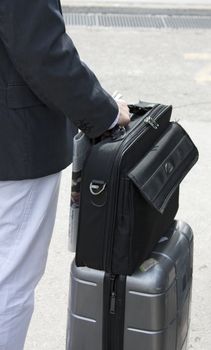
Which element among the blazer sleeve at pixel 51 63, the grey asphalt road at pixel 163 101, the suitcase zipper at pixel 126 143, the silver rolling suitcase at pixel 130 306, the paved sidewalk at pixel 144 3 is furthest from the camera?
the paved sidewalk at pixel 144 3

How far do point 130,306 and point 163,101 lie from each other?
120 inches

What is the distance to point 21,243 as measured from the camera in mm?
1966

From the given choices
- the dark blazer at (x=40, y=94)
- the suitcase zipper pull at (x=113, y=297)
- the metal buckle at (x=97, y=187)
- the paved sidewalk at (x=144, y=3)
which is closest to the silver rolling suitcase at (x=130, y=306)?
the suitcase zipper pull at (x=113, y=297)

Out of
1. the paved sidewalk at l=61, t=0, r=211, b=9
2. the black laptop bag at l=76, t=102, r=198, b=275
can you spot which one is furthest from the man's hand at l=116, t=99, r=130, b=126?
the paved sidewalk at l=61, t=0, r=211, b=9

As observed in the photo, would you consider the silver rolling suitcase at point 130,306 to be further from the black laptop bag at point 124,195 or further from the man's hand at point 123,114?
the man's hand at point 123,114

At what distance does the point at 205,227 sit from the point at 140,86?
77.8 inches

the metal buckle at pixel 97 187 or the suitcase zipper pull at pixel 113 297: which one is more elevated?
the metal buckle at pixel 97 187

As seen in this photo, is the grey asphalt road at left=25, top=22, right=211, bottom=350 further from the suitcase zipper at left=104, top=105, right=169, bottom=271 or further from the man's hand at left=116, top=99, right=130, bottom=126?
the man's hand at left=116, top=99, right=130, bottom=126

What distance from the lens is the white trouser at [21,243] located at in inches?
75.8

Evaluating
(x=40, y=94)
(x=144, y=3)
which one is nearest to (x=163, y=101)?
(x=144, y=3)

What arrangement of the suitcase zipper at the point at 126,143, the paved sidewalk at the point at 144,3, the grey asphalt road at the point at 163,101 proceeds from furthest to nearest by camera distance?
the paved sidewalk at the point at 144,3 → the grey asphalt road at the point at 163,101 → the suitcase zipper at the point at 126,143

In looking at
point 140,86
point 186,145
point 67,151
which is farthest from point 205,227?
point 140,86

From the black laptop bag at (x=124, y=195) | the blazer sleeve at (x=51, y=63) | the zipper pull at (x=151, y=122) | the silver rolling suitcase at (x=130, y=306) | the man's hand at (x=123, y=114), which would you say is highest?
the blazer sleeve at (x=51, y=63)

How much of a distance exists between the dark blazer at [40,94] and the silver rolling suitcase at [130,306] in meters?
0.35
